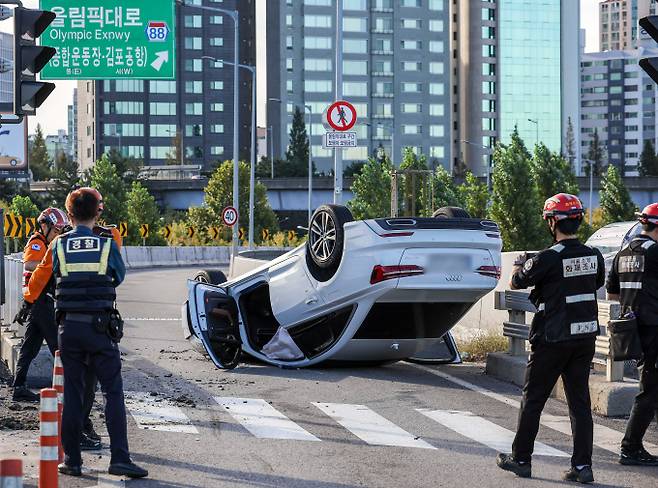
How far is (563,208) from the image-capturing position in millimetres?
7879

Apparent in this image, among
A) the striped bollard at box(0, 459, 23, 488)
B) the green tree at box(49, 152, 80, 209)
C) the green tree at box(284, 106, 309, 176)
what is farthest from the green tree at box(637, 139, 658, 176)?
the striped bollard at box(0, 459, 23, 488)

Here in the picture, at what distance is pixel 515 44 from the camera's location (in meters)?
150

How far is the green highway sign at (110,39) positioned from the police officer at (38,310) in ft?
59.7

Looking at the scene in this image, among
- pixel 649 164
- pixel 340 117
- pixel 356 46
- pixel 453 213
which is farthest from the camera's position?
pixel 356 46

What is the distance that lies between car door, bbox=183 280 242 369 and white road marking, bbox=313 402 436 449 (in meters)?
2.91

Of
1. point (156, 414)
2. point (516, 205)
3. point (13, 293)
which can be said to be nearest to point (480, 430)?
point (156, 414)

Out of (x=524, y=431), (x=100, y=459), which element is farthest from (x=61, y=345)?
(x=524, y=431)

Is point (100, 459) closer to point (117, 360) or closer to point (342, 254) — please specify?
point (117, 360)

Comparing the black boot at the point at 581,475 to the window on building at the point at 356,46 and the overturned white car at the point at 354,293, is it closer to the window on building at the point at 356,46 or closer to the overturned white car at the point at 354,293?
the overturned white car at the point at 354,293

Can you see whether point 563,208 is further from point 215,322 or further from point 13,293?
point 13,293

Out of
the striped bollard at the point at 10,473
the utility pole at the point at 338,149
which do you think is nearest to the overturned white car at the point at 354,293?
the utility pole at the point at 338,149

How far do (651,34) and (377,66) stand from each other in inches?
5846

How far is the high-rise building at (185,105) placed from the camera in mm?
153750

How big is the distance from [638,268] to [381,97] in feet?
492
